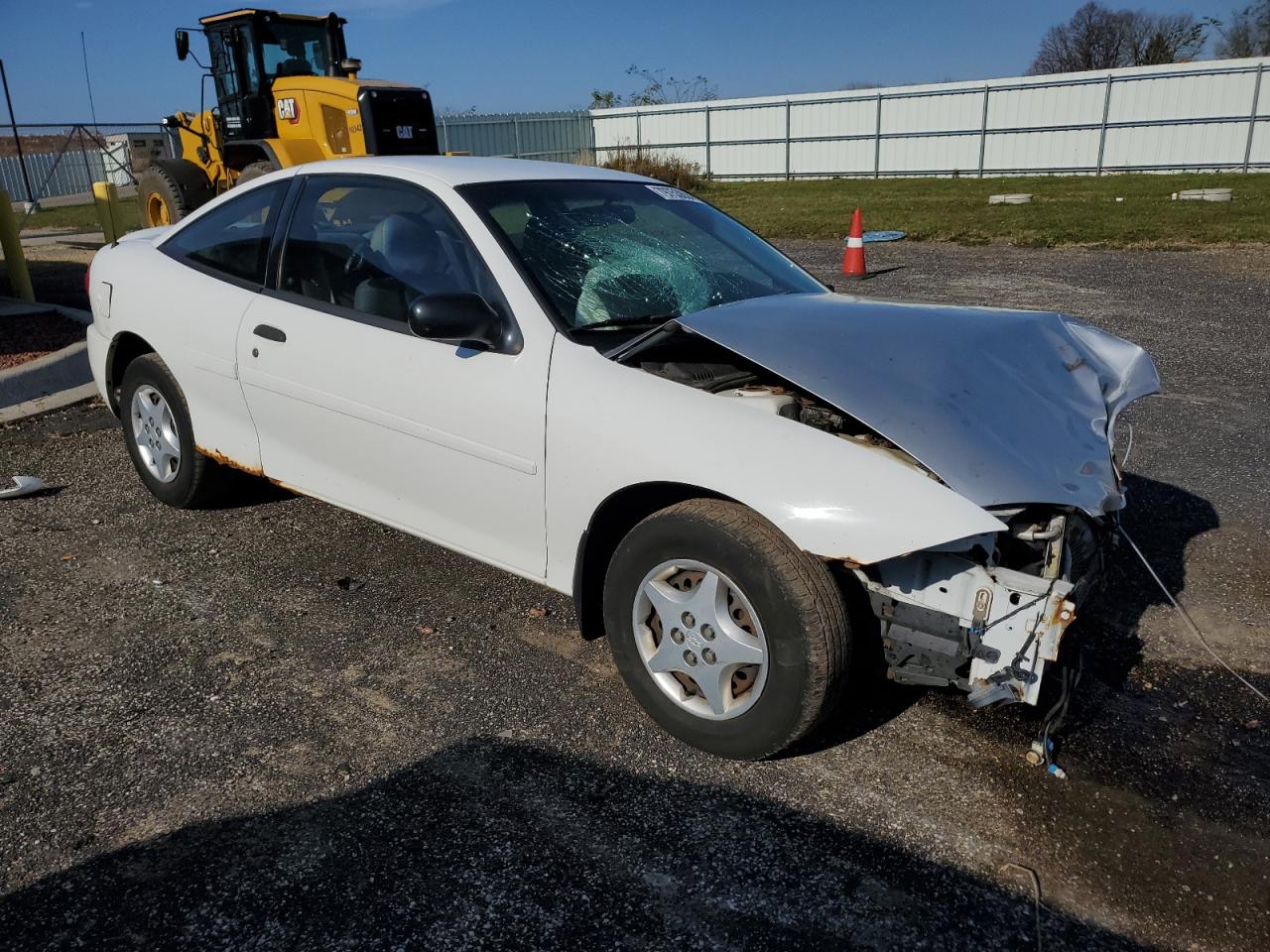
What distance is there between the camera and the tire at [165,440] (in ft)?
15.3

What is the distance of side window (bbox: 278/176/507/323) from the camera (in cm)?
367

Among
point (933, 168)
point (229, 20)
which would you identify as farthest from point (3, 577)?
point (933, 168)

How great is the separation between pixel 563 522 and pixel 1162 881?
6.32 feet

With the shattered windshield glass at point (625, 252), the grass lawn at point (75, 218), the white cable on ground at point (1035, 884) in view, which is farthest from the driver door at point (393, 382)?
the grass lawn at point (75, 218)

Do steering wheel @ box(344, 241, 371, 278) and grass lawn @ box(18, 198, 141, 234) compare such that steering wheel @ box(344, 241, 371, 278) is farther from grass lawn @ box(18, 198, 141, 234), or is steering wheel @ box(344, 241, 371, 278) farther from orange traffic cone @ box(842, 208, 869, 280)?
grass lawn @ box(18, 198, 141, 234)

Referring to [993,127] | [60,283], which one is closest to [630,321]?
[60,283]

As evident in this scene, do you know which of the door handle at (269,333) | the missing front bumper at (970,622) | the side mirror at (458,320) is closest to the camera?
the missing front bumper at (970,622)

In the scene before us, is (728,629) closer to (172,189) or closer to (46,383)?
(46,383)

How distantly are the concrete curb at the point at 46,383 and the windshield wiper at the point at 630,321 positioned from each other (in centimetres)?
489

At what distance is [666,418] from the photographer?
298 centimetres

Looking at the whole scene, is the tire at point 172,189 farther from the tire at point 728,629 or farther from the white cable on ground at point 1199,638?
the white cable on ground at point 1199,638

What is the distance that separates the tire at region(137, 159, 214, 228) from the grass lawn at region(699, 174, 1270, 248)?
28.9ft

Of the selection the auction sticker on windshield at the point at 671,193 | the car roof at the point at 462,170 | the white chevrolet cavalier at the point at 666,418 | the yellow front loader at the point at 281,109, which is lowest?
the white chevrolet cavalier at the point at 666,418

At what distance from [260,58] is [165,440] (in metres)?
9.71
